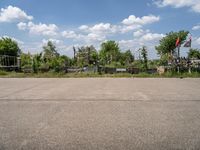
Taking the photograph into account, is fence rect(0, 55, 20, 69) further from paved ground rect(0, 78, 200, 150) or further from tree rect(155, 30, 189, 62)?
tree rect(155, 30, 189, 62)

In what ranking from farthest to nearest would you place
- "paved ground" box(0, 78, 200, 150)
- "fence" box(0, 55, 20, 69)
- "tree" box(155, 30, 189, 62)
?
"tree" box(155, 30, 189, 62) < "fence" box(0, 55, 20, 69) < "paved ground" box(0, 78, 200, 150)

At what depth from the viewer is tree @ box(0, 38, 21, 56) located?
60.5 metres

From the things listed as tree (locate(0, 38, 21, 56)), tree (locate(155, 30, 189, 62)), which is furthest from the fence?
tree (locate(155, 30, 189, 62))

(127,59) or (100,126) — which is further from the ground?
(127,59)

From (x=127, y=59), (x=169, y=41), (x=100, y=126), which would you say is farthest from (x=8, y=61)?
(x=169, y=41)

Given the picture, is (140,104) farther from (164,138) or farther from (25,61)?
(25,61)

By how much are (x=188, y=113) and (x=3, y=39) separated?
65738 millimetres

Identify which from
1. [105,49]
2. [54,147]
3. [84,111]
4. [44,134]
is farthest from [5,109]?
[105,49]

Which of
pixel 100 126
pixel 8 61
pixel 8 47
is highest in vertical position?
pixel 8 47

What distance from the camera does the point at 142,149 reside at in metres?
3.49

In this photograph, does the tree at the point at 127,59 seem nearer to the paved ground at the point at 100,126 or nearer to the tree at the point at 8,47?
the tree at the point at 8,47

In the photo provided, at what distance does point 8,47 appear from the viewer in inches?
2442

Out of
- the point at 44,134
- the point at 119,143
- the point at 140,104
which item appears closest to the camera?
the point at 119,143

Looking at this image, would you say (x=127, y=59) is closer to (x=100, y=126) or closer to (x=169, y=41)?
(x=169, y=41)
